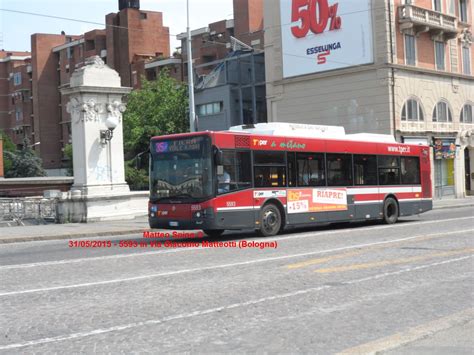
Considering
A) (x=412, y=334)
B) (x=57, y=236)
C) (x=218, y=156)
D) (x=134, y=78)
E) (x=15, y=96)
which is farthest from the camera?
(x=15, y=96)

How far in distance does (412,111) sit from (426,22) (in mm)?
5842

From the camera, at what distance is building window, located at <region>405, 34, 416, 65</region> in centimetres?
4183

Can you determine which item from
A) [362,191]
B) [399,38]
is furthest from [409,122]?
[362,191]

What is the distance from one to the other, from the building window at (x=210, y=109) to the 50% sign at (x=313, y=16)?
46.9 feet

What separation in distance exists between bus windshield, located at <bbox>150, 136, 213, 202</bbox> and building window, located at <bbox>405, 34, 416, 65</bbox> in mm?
27783

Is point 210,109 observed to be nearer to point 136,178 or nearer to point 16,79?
point 136,178

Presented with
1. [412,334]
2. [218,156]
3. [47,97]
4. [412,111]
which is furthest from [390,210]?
[47,97]

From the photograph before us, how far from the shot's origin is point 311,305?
827 centimetres

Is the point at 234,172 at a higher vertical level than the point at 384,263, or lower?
higher

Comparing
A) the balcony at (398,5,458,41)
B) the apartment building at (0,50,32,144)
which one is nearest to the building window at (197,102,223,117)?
the balcony at (398,5,458,41)

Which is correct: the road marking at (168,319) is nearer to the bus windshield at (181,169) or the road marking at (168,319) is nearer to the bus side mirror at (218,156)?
the bus side mirror at (218,156)

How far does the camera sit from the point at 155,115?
6097 cm

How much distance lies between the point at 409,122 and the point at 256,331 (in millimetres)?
36772

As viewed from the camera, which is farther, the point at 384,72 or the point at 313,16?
the point at 313,16
